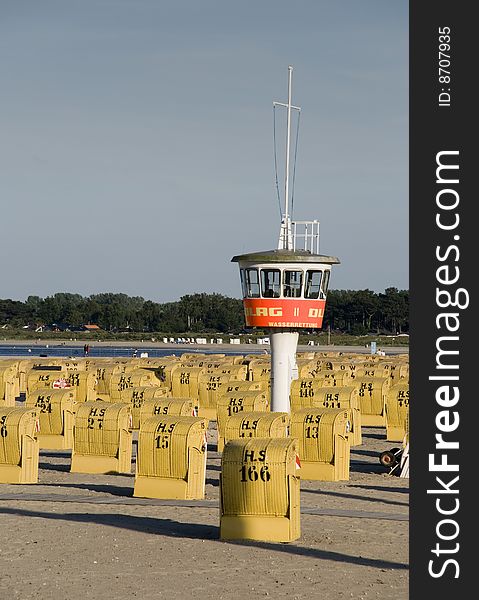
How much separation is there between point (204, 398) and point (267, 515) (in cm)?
2641

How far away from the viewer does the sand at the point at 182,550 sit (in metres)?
16.1

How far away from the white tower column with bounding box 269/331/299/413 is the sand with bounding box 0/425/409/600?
1039 cm

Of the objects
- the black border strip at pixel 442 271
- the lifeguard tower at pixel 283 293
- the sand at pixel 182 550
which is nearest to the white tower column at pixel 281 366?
the lifeguard tower at pixel 283 293

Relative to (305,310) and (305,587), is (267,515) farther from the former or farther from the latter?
(305,310)

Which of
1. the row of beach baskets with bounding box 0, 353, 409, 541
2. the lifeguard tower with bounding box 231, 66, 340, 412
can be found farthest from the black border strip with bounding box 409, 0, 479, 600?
the lifeguard tower with bounding box 231, 66, 340, 412

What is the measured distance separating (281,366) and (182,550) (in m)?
17.7

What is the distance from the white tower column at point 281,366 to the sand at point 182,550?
1039 cm

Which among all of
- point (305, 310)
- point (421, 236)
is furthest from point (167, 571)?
point (305, 310)

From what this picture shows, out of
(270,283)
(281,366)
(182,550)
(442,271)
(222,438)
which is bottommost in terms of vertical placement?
(182,550)

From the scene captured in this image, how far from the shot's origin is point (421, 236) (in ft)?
38.7

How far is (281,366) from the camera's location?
36.0 m

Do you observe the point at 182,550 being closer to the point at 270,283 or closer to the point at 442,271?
the point at 442,271

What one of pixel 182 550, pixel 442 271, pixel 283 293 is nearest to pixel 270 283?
pixel 283 293

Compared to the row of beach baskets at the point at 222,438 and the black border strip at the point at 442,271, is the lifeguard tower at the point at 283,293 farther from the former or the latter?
the black border strip at the point at 442,271
